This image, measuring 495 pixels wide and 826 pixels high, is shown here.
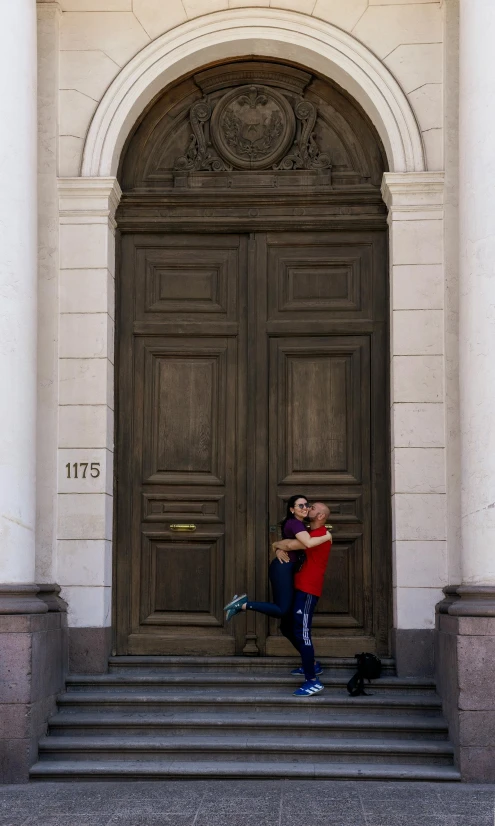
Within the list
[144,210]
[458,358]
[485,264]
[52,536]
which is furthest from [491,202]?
[52,536]

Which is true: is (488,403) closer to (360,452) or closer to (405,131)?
(360,452)

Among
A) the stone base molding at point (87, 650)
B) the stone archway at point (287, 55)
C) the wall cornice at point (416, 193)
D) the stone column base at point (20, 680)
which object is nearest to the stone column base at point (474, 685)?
Result: the stone archway at point (287, 55)

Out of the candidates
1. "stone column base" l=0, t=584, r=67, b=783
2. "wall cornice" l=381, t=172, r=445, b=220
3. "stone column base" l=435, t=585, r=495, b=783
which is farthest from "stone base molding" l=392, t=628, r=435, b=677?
"wall cornice" l=381, t=172, r=445, b=220

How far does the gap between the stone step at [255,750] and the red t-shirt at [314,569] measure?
47.9 inches

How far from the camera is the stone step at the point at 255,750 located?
27.5 feet

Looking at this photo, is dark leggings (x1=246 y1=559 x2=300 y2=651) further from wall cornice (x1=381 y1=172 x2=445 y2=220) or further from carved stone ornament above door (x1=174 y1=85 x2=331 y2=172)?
carved stone ornament above door (x1=174 y1=85 x2=331 y2=172)

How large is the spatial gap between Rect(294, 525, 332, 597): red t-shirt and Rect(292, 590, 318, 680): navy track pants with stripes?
56 mm

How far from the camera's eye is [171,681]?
9.28 metres

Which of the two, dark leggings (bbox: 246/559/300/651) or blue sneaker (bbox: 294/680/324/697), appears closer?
blue sneaker (bbox: 294/680/324/697)

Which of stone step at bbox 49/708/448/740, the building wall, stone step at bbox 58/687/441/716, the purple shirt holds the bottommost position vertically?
stone step at bbox 49/708/448/740


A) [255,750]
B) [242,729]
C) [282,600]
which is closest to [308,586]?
[282,600]

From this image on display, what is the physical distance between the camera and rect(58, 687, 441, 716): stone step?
8898 mm

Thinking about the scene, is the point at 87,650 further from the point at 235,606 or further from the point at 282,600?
the point at 282,600

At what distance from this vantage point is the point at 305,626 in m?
9.19
